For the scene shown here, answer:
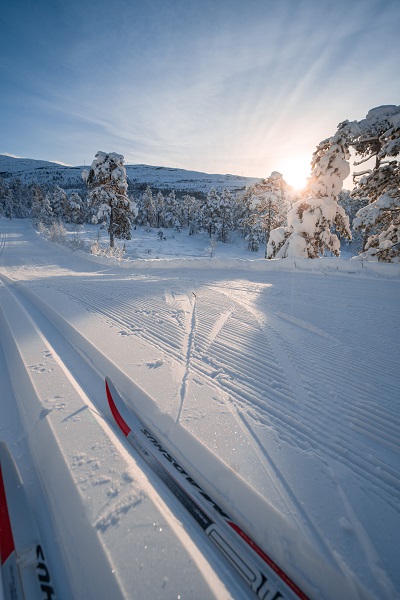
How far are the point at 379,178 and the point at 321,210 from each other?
2658mm

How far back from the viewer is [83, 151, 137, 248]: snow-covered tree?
2094cm

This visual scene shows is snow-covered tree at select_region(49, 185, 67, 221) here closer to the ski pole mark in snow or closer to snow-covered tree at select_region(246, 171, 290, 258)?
snow-covered tree at select_region(246, 171, 290, 258)

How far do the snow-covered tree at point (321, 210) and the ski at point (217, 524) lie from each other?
1184 centimetres

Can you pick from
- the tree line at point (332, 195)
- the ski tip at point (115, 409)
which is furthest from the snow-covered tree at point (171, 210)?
the ski tip at point (115, 409)

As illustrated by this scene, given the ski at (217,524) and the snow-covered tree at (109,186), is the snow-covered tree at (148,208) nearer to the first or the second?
the snow-covered tree at (109,186)

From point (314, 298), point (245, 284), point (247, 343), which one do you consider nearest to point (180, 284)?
point (245, 284)

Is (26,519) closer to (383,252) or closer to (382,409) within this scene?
(382,409)

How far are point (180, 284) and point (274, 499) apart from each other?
286 inches

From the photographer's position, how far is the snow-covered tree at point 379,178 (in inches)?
336

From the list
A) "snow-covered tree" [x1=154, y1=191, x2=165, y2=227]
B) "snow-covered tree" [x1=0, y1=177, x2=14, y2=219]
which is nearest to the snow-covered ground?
"snow-covered tree" [x1=154, y1=191, x2=165, y2=227]

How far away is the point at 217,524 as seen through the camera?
174 cm

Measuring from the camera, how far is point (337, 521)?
1.70 meters

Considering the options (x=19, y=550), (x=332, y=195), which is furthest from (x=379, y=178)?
(x=19, y=550)

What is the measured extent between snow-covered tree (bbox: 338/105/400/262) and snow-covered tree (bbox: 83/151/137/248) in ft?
57.6
